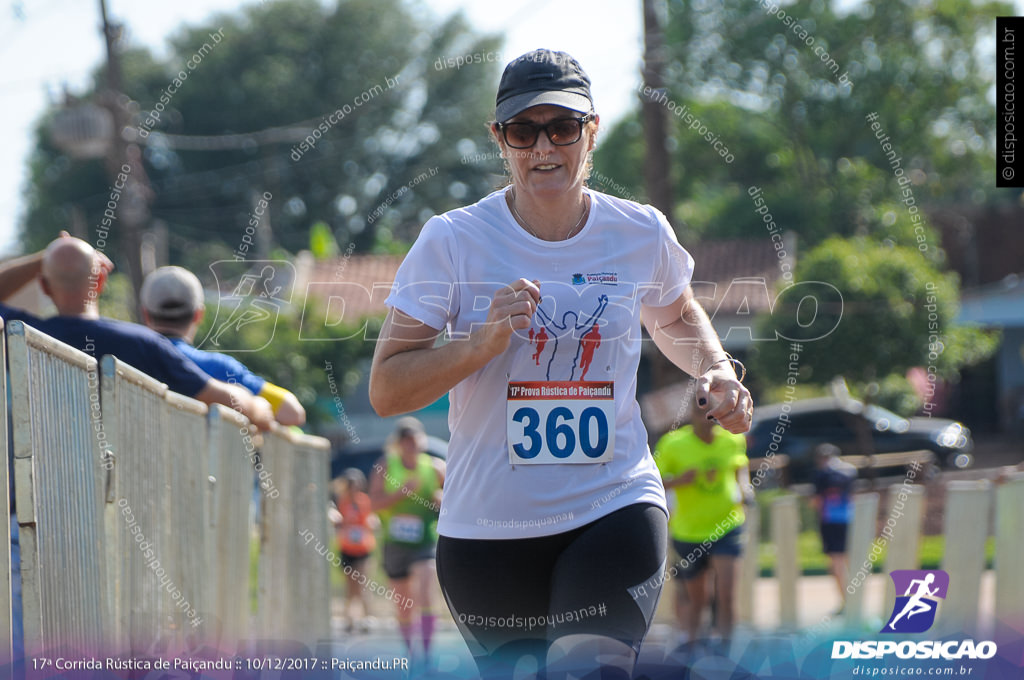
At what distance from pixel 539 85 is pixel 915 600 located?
3616 mm

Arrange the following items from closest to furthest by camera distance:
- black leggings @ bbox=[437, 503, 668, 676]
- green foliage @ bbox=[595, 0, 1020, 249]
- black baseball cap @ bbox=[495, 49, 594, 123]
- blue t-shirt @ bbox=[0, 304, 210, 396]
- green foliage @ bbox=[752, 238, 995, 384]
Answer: black leggings @ bbox=[437, 503, 668, 676] → black baseball cap @ bbox=[495, 49, 594, 123] → blue t-shirt @ bbox=[0, 304, 210, 396] → green foliage @ bbox=[752, 238, 995, 384] → green foliage @ bbox=[595, 0, 1020, 249]

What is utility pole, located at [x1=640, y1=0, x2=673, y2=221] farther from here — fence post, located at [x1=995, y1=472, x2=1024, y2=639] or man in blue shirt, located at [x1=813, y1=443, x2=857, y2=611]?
fence post, located at [x1=995, y1=472, x2=1024, y2=639]

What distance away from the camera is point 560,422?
2.60 m

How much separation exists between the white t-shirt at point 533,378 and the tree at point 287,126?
534 inches

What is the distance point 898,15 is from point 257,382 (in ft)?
89.9

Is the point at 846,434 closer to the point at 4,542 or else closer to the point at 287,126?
the point at 4,542

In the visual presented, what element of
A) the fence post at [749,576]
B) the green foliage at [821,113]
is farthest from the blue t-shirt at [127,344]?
the green foliage at [821,113]

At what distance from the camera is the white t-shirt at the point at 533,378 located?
2594 mm

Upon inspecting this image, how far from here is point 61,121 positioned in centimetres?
1404

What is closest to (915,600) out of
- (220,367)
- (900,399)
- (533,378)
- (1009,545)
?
(1009,545)

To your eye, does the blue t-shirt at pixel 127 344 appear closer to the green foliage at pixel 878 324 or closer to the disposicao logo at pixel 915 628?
the disposicao logo at pixel 915 628

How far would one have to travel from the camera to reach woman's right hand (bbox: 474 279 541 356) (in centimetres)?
243

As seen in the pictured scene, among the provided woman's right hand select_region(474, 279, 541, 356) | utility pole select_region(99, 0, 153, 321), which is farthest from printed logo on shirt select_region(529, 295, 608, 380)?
utility pole select_region(99, 0, 153, 321)

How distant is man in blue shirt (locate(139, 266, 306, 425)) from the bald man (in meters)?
0.22
